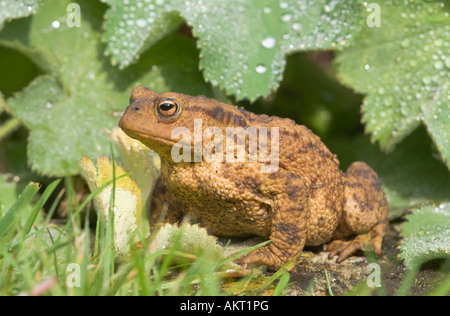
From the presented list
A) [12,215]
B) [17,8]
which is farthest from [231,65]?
[12,215]

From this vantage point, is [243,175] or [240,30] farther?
[240,30]

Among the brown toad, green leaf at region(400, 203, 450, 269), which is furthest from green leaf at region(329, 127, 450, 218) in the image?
the brown toad

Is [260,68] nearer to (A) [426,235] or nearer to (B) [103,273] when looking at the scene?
(A) [426,235]

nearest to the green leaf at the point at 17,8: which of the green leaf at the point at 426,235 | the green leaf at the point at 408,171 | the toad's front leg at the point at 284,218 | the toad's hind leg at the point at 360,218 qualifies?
the toad's front leg at the point at 284,218

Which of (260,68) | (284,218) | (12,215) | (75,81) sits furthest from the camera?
(75,81)

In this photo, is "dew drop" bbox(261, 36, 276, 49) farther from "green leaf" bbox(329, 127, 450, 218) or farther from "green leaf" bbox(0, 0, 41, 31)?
"green leaf" bbox(0, 0, 41, 31)

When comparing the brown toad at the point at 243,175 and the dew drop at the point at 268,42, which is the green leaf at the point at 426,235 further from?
the dew drop at the point at 268,42
